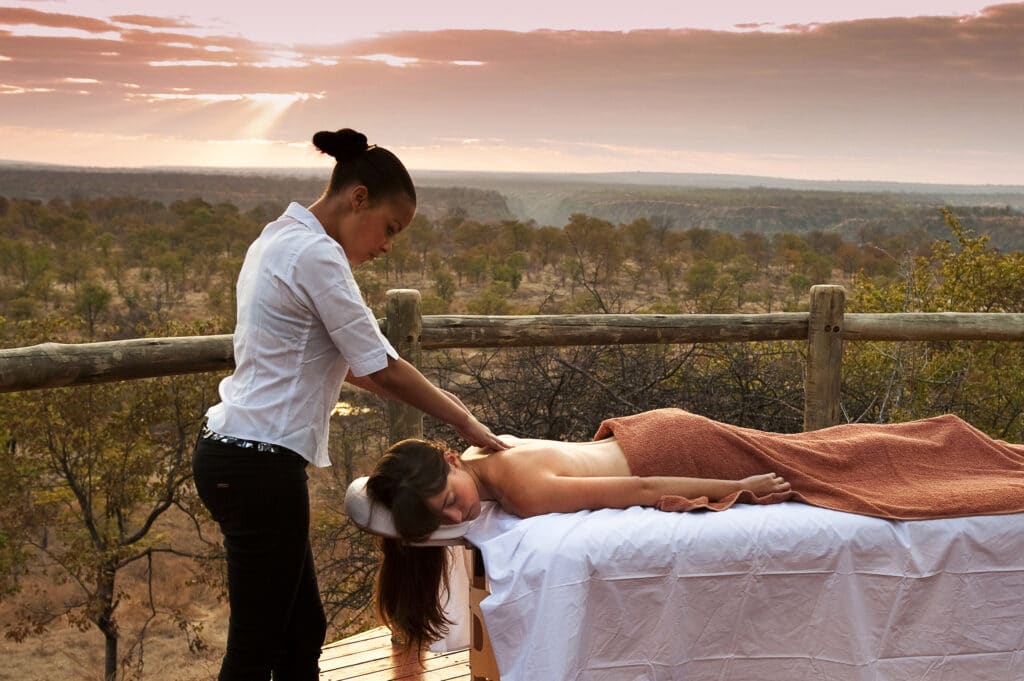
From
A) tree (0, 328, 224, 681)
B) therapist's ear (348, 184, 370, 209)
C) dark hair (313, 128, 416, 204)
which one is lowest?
tree (0, 328, 224, 681)

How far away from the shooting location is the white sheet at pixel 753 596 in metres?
2.24

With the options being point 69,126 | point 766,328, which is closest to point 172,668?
point 766,328

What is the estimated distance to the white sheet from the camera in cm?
224

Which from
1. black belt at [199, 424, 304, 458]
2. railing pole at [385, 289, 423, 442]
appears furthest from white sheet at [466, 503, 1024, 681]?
railing pole at [385, 289, 423, 442]

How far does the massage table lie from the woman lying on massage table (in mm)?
55

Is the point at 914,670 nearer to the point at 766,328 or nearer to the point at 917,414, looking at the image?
the point at 766,328

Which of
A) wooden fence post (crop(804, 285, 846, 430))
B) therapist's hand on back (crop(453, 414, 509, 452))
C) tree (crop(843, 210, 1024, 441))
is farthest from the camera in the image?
tree (crop(843, 210, 1024, 441))

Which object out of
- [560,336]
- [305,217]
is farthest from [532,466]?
[560,336]

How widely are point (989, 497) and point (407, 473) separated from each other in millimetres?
1470

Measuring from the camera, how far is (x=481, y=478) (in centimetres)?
254

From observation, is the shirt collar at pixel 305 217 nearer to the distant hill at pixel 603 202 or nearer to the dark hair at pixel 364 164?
the dark hair at pixel 364 164

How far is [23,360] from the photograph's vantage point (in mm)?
2322

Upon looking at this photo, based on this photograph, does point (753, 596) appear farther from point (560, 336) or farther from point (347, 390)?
point (347, 390)

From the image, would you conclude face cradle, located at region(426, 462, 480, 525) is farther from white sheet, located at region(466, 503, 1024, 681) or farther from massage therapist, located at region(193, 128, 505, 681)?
massage therapist, located at region(193, 128, 505, 681)
